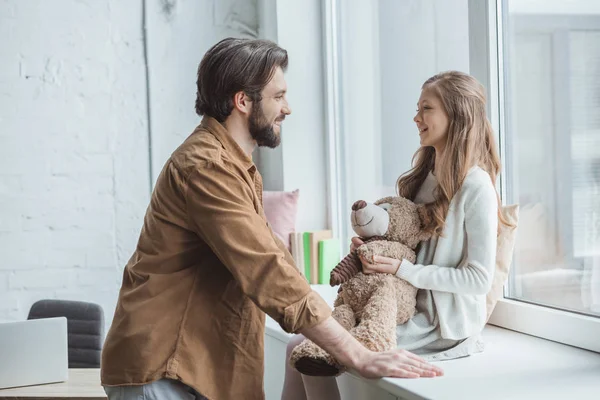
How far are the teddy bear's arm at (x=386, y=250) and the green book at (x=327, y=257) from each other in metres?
1.38

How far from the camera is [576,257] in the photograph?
2.13 meters

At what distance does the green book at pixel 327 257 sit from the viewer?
343cm

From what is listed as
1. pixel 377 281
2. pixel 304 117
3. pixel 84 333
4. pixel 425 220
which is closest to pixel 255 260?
pixel 377 281

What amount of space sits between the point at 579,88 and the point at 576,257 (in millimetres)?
474

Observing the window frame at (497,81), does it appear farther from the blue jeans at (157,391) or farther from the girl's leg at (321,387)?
the blue jeans at (157,391)

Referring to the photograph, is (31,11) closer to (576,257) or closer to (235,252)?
(235,252)

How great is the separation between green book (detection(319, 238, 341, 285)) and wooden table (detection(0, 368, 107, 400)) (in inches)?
51.9

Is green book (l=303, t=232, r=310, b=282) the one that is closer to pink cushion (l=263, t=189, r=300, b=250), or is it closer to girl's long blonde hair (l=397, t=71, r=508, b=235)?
pink cushion (l=263, t=189, r=300, b=250)

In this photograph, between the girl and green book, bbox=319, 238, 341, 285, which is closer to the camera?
the girl

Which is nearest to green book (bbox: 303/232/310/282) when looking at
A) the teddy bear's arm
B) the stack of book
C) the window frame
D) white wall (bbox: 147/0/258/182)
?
the stack of book

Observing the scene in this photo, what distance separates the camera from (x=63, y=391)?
7.23 feet

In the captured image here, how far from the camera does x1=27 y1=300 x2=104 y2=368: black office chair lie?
2916 mm

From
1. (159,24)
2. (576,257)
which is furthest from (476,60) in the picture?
(159,24)

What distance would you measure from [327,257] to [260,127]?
1.64 metres
